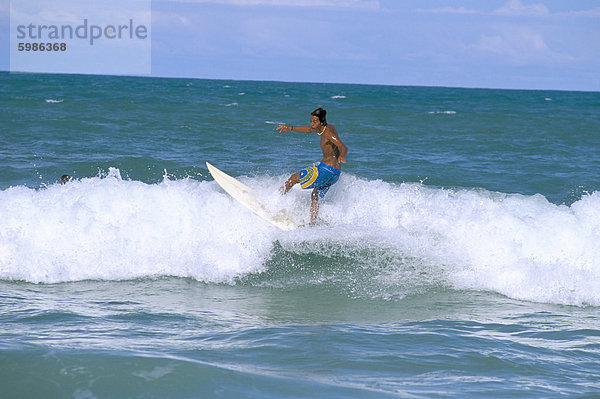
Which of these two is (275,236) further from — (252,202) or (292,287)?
(292,287)

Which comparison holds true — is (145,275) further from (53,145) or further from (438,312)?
(53,145)

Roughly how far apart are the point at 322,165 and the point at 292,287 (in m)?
1.81

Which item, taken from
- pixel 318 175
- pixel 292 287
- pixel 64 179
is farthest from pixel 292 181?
pixel 64 179

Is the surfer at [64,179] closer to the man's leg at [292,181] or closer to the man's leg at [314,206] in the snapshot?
the man's leg at [292,181]

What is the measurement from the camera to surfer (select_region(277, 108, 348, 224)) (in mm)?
7855

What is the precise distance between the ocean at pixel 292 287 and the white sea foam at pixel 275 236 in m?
0.02

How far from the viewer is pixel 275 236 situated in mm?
8102

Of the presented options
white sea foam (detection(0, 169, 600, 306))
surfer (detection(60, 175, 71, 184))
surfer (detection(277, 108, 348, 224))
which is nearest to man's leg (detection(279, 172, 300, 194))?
surfer (detection(277, 108, 348, 224))

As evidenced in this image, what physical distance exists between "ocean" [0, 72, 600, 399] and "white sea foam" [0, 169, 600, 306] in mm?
24

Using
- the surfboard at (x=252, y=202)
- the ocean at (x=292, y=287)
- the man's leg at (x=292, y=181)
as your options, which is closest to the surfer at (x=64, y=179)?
the ocean at (x=292, y=287)

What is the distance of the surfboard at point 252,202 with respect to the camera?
8.36 meters

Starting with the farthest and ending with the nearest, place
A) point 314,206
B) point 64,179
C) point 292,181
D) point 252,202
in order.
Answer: point 64,179, point 252,202, point 314,206, point 292,181

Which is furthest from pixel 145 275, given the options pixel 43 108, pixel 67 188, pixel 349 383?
pixel 43 108

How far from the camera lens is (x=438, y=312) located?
6.17 meters
